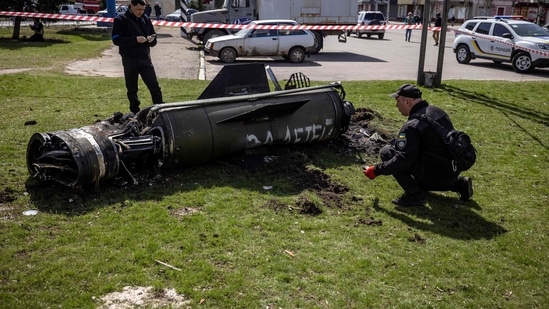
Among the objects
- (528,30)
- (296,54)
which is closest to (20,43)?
(296,54)

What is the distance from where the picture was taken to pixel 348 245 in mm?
4543

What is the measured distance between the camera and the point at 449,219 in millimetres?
5203

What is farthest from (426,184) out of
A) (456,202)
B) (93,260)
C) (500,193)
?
(93,260)

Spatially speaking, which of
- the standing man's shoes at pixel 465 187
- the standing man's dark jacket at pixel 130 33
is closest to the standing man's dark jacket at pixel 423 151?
the standing man's shoes at pixel 465 187

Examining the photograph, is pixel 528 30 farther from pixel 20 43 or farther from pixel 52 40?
pixel 52 40

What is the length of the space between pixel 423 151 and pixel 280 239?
1881 mm

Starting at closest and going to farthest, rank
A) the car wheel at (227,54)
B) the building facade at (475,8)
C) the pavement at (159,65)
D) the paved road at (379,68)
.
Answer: the pavement at (159,65), the paved road at (379,68), the car wheel at (227,54), the building facade at (475,8)

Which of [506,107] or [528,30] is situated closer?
[506,107]

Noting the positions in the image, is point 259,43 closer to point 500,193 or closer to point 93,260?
point 500,193

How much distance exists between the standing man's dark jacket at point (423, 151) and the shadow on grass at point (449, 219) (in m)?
0.31

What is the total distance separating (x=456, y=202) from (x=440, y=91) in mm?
7165

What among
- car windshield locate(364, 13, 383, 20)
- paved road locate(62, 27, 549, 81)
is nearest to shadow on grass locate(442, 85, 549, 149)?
paved road locate(62, 27, 549, 81)

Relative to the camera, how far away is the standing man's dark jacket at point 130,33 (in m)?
7.38

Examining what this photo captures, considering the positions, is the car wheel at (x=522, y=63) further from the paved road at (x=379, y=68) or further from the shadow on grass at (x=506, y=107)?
the shadow on grass at (x=506, y=107)
